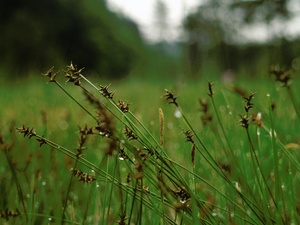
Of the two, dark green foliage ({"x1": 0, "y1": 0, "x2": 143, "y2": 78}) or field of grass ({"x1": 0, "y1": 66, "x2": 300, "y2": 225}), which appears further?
dark green foliage ({"x1": 0, "y1": 0, "x2": 143, "y2": 78})

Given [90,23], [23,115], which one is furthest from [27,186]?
[90,23]

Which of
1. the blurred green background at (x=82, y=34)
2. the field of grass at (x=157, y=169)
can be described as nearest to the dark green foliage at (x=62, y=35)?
the blurred green background at (x=82, y=34)

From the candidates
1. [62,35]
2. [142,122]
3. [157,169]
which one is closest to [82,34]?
[62,35]

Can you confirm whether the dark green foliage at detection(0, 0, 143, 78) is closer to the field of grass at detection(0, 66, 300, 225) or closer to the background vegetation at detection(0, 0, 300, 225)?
the background vegetation at detection(0, 0, 300, 225)

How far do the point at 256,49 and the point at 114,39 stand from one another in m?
10.4

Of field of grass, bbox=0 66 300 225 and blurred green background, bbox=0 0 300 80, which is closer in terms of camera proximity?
field of grass, bbox=0 66 300 225

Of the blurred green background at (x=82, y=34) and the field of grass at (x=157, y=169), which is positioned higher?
the blurred green background at (x=82, y=34)

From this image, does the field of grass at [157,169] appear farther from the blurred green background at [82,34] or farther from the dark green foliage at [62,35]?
the dark green foliage at [62,35]

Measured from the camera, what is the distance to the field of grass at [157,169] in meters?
0.74

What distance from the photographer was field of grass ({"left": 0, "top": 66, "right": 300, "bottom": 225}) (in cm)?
74

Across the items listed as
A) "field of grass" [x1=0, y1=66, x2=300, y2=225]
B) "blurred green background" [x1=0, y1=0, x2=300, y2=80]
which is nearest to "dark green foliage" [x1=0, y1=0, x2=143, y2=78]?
"blurred green background" [x1=0, y1=0, x2=300, y2=80]

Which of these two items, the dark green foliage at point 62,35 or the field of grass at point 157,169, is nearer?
the field of grass at point 157,169

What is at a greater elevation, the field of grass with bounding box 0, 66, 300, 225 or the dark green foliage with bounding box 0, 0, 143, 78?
the dark green foliage with bounding box 0, 0, 143, 78

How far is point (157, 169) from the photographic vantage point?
1.12m
